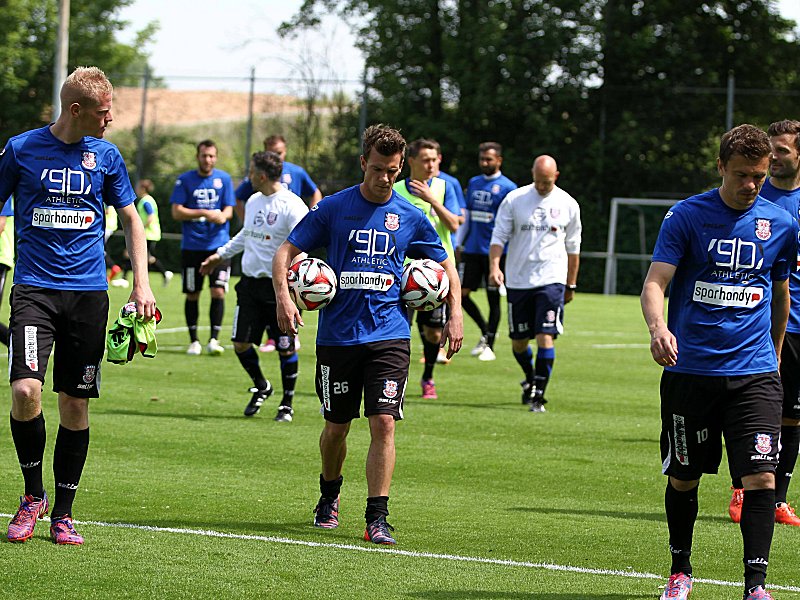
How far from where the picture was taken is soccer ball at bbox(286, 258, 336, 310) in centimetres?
702

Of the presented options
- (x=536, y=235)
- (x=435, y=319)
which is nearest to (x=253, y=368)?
(x=435, y=319)

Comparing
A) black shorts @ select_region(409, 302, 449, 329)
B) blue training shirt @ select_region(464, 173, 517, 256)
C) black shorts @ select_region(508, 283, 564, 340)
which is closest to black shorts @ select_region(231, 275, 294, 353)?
black shorts @ select_region(409, 302, 449, 329)

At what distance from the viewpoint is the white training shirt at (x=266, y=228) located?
460 inches

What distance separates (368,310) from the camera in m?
7.10

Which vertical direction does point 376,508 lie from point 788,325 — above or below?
below

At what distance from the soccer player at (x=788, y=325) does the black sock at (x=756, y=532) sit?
151 centimetres

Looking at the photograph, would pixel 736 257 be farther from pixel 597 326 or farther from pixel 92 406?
pixel 597 326

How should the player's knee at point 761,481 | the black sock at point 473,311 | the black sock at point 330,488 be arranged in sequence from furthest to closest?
the black sock at point 473,311
the black sock at point 330,488
the player's knee at point 761,481

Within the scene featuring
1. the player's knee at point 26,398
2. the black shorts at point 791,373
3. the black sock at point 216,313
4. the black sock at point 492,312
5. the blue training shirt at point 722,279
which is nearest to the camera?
the blue training shirt at point 722,279

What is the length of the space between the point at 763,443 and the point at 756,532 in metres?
0.37

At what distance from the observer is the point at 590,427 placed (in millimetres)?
11633

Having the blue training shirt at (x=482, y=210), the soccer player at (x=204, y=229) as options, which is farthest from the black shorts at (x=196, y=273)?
the blue training shirt at (x=482, y=210)

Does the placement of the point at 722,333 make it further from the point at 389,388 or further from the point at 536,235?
the point at 536,235

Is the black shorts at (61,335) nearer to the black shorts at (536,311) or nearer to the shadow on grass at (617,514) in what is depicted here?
the shadow on grass at (617,514)
